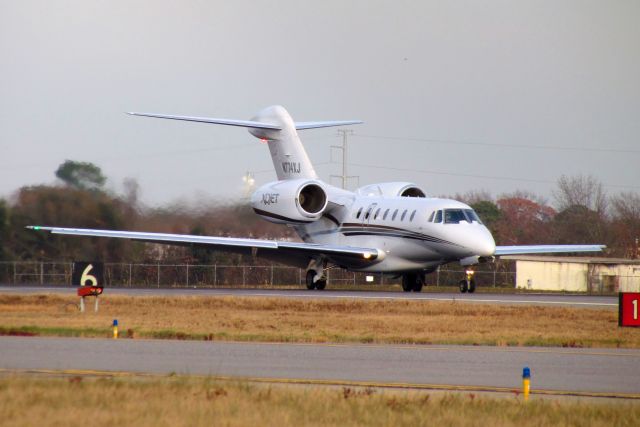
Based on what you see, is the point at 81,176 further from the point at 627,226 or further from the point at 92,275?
the point at 627,226

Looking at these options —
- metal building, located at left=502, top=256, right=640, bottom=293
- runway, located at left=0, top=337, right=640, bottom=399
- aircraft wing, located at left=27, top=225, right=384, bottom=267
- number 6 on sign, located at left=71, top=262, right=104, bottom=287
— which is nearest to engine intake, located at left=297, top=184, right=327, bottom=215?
aircraft wing, located at left=27, top=225, right=384, bottom=267

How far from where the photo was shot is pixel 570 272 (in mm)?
58844

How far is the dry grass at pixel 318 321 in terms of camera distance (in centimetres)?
2181

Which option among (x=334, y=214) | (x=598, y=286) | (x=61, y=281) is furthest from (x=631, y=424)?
(x=598, y=286)

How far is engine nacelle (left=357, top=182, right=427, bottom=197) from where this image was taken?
4650cm

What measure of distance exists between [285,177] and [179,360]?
31.2 meters

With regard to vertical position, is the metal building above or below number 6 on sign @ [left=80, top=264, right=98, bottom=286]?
above

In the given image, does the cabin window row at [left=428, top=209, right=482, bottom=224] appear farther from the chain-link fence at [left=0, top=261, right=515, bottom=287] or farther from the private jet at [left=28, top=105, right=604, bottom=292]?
the chain-link fence at [left=0, top=261, right=515, bottom=287]

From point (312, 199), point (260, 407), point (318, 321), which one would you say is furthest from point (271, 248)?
point (260, 407)

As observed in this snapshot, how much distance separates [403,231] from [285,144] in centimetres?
823

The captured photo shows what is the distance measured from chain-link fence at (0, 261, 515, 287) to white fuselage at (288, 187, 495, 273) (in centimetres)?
160

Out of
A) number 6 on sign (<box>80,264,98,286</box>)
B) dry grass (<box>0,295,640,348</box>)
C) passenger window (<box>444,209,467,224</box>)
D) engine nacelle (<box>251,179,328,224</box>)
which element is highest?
engine nacelle (<box>251,179,328,224</box>)

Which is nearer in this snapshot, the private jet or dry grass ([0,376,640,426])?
dry grass ([0,376,640,426])

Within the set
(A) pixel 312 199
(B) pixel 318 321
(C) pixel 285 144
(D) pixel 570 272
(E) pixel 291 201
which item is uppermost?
(C) pixel 285 144
